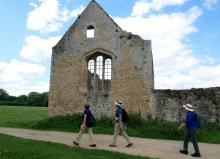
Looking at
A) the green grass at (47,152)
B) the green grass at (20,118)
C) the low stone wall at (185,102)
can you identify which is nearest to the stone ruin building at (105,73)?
the low stone wall at (185,102)

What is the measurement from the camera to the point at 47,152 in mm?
11641

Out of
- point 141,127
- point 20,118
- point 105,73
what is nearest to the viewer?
point 141,127

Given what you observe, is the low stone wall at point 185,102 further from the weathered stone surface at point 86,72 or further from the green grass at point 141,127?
the weathered stone surface at point 86,72

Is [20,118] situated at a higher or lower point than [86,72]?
lower

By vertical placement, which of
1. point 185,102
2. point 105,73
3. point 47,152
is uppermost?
point 105,73

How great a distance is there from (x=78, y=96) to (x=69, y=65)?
2.18 metres

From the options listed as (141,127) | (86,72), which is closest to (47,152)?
(141,127)

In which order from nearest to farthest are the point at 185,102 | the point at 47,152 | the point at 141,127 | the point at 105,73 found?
the point at 47,152
the point at 141,127
the point at 185,102
the point at 105,73

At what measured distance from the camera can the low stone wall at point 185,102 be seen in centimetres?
2036

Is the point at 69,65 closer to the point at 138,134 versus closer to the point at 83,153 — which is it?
the point at 138,134

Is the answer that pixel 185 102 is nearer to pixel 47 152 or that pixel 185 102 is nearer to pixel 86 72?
pixel 86 72

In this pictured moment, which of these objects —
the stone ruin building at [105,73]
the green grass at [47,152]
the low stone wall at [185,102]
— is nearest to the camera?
the green grass at [47,152]

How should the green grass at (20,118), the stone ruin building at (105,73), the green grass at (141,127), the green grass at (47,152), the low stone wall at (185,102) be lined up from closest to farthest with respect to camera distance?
the green grass at (47,152), the green grass at (141,127), the low stone wall at (185,102), the stone ruin building at (105,73), the green grass at (20,118)

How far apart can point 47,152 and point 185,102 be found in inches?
443
